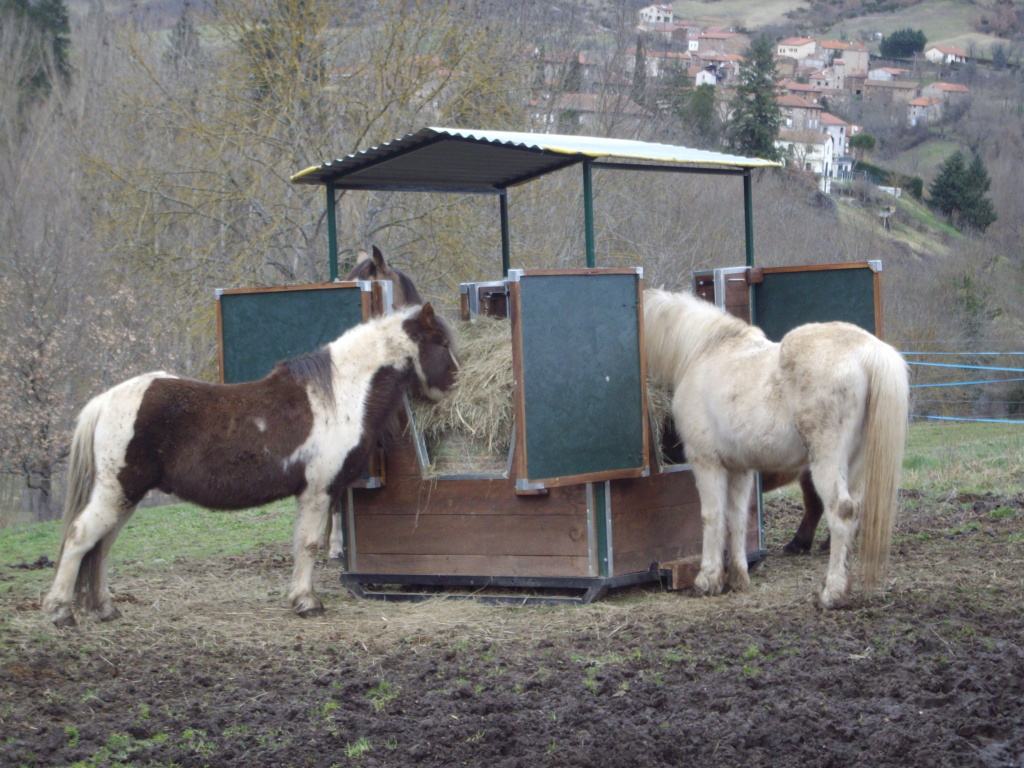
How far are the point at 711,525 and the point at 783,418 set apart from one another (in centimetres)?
85

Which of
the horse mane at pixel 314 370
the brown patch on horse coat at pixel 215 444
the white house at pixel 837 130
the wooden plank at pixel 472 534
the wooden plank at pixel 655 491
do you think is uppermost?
the white house at pixel 837 130

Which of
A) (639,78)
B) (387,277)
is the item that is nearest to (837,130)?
(639,78)

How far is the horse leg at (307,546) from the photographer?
5770 mm

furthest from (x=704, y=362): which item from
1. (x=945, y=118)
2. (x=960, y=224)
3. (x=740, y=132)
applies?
(x=945, y=118)

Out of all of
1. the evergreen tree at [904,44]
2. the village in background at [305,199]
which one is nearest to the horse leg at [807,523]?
the village in background at [305,199]

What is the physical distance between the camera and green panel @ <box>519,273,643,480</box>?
561 centimetres

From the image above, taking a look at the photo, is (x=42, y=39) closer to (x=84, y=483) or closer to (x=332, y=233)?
(x=332, y=233)

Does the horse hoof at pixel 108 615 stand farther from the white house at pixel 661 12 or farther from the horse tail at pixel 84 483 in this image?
the white house at pixel 661 12

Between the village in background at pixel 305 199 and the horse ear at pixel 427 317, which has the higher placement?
the village in background at pixel 305 199

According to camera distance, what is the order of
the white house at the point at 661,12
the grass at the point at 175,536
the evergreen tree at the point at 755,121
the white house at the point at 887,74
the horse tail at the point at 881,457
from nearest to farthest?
the horse tail at the point at 881,457
the grass at the point at 175,536
the evergreen tree at the point at 755,121
the white house at the point at 887,74
the white house at the point at 661,12

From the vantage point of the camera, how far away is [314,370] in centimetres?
579

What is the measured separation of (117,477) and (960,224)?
35049mm

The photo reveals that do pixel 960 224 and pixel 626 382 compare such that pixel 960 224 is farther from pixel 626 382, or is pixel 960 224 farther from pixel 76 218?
pixel 626 382

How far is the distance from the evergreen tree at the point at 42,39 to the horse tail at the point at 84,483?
2453 cm
